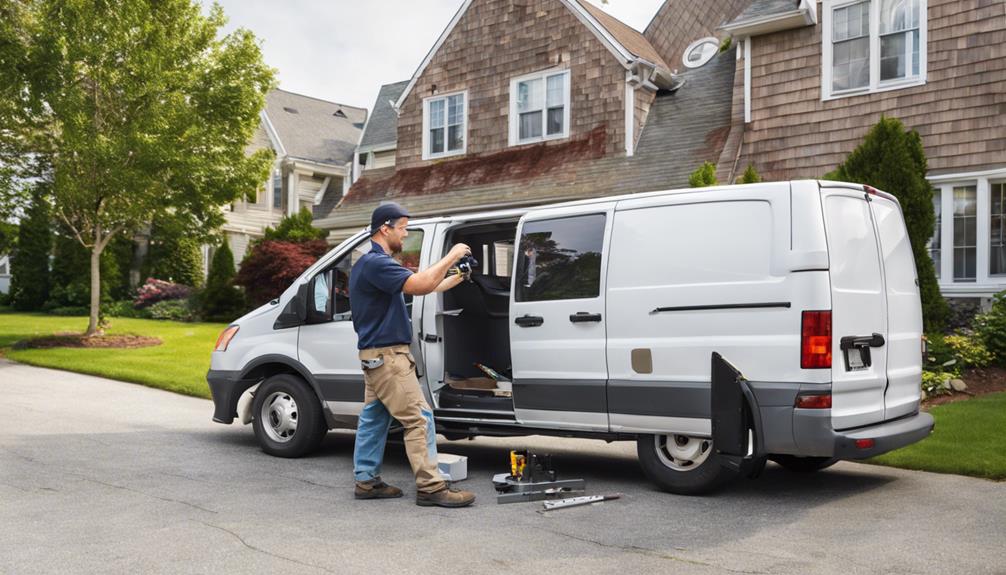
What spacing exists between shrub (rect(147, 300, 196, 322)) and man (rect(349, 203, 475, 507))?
21644 mm

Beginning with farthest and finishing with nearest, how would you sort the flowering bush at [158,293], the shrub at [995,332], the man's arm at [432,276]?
1. the flowering bush at [158,293]
2. the shrub at [995,332]
3. the man's arm at [432,276]

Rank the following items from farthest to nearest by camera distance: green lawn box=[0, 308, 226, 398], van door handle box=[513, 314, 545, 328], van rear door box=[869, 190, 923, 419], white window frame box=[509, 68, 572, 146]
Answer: white window frame box=[509, 68, 572, 146] < green lawn box=[0, 308, 226, 398] < van door handle box=[513, 314, 545, 328] < van rear door box=[869, 190, 923, 419]

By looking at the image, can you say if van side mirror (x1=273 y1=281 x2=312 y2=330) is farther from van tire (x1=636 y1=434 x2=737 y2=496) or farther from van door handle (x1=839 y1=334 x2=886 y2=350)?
van door handle (x1=839 y1=334 x2=886 y2=350)

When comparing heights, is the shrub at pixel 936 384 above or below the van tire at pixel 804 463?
above

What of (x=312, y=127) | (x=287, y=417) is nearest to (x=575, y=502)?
(x=287, y=417)

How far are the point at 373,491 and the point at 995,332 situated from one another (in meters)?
9.49

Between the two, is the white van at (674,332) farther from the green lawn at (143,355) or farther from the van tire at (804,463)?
the green lawn at (143,355)

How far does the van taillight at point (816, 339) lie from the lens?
5961 mm

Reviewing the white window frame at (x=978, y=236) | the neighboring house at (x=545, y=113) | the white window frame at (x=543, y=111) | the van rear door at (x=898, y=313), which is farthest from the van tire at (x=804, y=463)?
the white window frame at (x=543, y=111)

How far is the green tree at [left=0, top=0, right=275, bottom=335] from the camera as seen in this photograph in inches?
699

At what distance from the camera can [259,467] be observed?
7812 mm

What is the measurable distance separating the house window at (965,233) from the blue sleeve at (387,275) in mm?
11152

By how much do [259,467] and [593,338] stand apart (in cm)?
305

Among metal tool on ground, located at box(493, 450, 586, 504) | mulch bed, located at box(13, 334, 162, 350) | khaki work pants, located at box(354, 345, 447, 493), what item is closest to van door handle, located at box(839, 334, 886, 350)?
metal tool on ground, located at box(493, 450, 586, 504)
